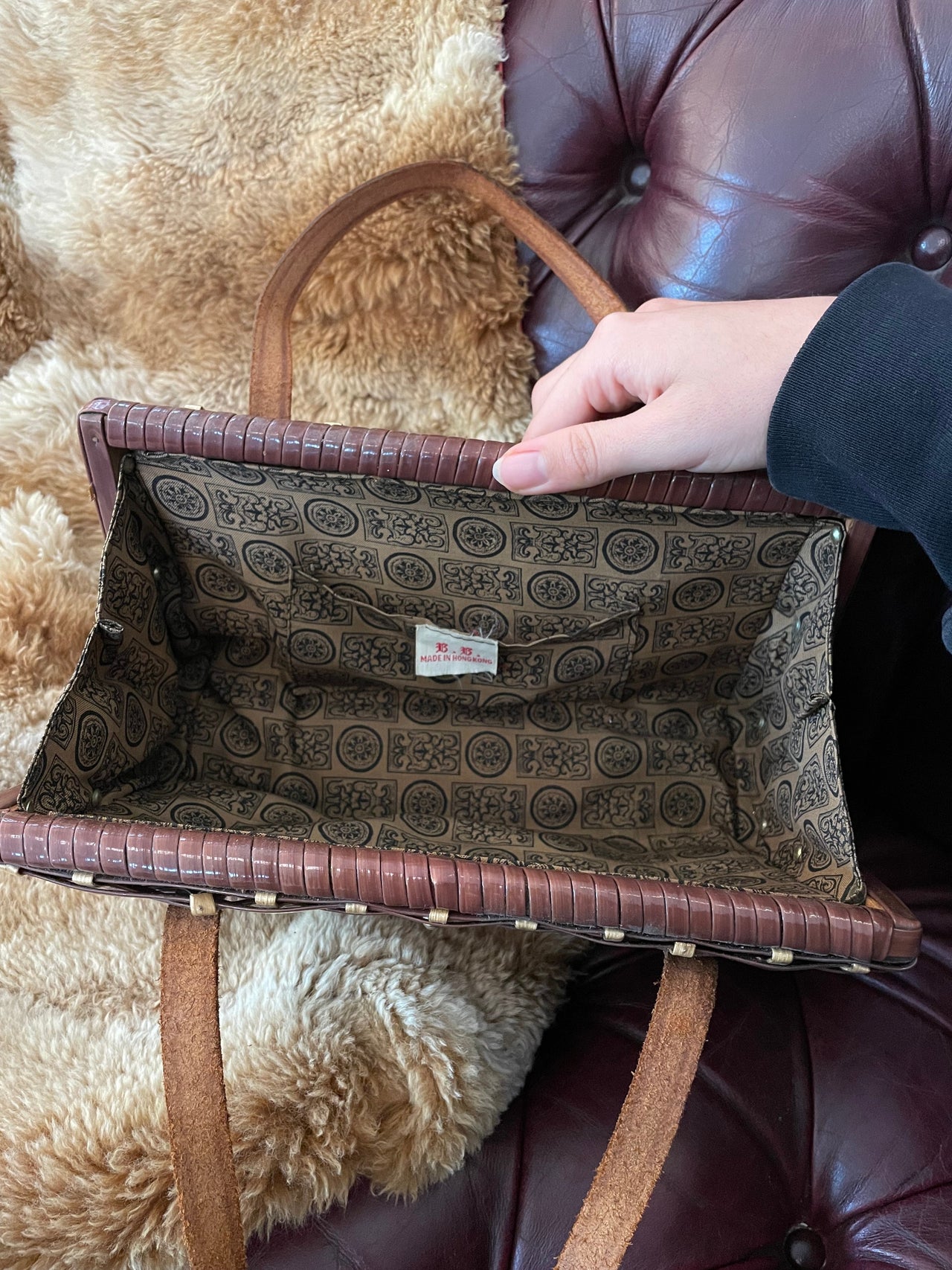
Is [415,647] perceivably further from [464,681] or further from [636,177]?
[636,177]

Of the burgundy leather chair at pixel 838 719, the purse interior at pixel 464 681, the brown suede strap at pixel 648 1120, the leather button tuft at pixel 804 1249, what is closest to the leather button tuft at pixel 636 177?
the burgundy leather chair at pixel 838 719

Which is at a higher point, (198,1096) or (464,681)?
(464,681)

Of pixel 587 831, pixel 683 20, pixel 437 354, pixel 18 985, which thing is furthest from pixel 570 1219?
pixel 683 20

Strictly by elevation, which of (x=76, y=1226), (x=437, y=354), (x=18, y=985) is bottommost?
(x=76, y=1226)

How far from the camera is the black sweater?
0.39 m

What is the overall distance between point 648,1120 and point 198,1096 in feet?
0.74

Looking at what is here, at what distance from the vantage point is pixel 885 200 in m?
0.52

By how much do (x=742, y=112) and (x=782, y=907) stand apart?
49 cm

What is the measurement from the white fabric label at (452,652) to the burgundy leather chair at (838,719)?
0.74 ft

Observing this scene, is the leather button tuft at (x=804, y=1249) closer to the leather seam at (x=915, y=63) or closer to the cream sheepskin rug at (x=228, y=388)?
the cream sheepskin rug at (x=228, y=388)

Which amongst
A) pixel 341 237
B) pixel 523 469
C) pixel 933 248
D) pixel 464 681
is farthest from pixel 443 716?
pixel 933 248

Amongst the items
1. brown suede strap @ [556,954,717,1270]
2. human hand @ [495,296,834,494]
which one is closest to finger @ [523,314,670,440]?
human hand @ [495,296,834,494]

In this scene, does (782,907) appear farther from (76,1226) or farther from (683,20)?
(683,20)

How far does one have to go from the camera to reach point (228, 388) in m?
0.67
